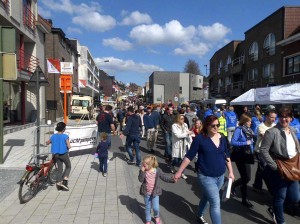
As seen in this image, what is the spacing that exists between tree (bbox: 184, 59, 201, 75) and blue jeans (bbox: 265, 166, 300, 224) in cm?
8791

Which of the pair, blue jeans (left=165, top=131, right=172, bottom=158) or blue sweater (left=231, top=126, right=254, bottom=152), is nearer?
blue sweater (left=231, top=126, right=254, bottom=152)

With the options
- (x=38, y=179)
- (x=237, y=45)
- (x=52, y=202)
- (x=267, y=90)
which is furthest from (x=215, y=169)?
(x=237, y=45)

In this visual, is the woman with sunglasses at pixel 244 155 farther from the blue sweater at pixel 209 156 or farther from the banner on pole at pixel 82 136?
the banner on pole at pixel 82 136

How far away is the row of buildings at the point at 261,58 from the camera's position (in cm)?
2809

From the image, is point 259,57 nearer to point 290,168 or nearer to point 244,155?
point 244,155

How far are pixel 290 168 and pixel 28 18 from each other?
2128 centimetres

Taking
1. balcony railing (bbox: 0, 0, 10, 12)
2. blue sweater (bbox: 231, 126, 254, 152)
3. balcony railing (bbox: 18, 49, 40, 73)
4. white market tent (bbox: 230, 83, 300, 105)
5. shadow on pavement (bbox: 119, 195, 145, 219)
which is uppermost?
balcony railing (bbox: 0, 0, 10, 12)

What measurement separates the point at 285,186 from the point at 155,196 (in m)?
1.84

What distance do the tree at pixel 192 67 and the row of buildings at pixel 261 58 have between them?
29.6m

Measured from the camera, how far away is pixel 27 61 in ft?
73.0

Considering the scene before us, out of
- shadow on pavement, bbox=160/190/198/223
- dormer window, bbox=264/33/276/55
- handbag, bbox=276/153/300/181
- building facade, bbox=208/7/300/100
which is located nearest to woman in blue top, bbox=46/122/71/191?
shadow on pavement, bbox=160/190/198/223

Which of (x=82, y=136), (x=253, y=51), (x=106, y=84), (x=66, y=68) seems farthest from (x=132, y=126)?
(x=106, y=84)

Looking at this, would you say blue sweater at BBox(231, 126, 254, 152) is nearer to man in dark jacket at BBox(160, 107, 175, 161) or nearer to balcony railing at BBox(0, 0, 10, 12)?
man in dark jacket at BBox(160, 107, 175, 161)

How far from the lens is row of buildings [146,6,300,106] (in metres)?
28.1
